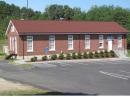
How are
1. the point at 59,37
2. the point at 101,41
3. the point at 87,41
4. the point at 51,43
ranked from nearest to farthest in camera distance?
the point at 51,43 < the point at 59,37 < the point at 87,41 < the point at 101,41

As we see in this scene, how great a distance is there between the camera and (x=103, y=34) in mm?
53375

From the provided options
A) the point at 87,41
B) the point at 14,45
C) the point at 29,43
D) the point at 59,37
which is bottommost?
the point at 14,45

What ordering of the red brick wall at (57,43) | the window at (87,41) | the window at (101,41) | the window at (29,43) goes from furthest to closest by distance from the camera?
the window at (101,41)
the window at (87,41)
the window at (29,43)
the red brick wall at (57,43)

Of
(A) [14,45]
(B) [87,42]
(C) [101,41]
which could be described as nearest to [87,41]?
(B) [87,42]

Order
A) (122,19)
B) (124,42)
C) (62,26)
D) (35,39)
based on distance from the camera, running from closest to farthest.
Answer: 1. (35,39)
2. (62,26)
3. (124,42)
4. (122,19)

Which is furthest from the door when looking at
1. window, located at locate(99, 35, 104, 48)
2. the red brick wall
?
window, located at locate(99, 35, 104, 48)

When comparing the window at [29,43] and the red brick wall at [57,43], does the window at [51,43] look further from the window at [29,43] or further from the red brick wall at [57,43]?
the window at [29,43]

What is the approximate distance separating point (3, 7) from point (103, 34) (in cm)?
10563

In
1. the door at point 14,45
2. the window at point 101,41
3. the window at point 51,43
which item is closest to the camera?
the door at point 14,45

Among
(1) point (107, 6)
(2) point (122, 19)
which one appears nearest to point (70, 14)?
(1) point (107, 6)

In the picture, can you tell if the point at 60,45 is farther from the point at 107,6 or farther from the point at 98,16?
the point at 107,6

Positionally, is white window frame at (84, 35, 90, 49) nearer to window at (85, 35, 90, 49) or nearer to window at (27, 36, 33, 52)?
window at (85, 35, 90, 49)

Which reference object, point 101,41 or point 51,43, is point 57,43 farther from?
point 101,41

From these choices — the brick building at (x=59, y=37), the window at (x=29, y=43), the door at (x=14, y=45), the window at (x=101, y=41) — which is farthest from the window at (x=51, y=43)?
the window at (x=101, y=41)
